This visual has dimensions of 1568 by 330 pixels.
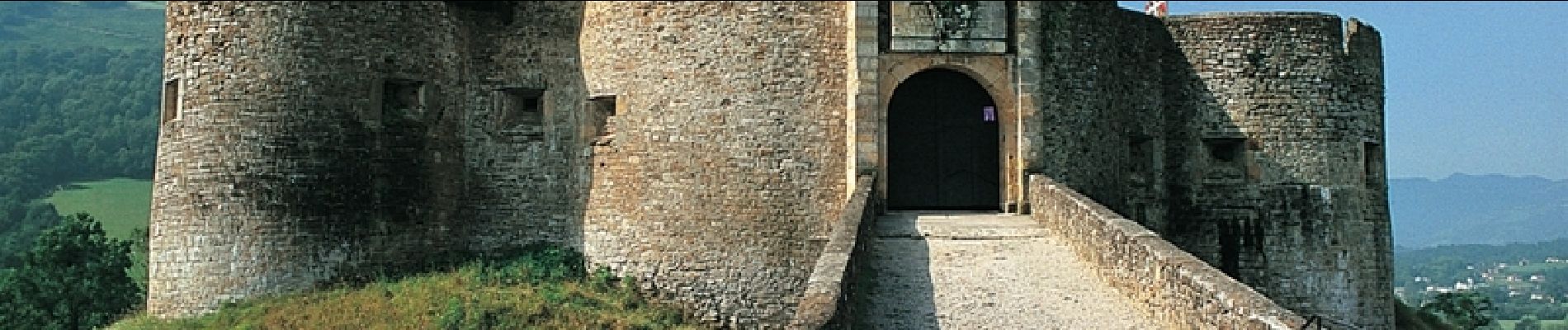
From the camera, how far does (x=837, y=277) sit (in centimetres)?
947

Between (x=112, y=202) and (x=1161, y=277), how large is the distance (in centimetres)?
5760

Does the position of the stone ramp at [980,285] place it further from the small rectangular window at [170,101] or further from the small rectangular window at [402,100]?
the small rectangular window at [170,101]

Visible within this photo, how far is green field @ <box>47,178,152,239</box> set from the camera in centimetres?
5331

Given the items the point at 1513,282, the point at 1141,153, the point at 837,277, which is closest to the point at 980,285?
the point at 837,277

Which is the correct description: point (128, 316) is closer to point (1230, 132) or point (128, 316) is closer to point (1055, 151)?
point (1055, 151)

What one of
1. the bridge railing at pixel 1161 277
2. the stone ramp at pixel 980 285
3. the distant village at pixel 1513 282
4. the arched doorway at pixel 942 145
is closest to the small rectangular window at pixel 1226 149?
the arched doorway at pixel 942 145

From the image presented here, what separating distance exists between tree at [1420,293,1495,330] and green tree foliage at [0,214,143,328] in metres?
29.5

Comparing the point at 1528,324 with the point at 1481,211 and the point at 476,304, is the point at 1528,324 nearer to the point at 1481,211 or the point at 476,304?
the point at 476,304

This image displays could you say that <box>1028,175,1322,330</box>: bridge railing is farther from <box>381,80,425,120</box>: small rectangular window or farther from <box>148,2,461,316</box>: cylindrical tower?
<box>148,2,461,316</box>: cylindrical tower

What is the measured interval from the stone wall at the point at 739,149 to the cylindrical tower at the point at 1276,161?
21.7 ft

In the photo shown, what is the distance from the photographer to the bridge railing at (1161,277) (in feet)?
27.1

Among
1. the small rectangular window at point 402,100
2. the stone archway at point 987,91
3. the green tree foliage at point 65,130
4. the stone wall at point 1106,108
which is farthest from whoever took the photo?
the green tree foliage at point 65,130

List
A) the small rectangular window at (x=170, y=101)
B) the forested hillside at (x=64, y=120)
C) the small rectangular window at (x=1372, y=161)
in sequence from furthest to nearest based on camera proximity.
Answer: the forested hillside at (x=64, y=120)
the small rectangular window at (x=1372, y=161)
the small rectangular window at (x=170, y=101)

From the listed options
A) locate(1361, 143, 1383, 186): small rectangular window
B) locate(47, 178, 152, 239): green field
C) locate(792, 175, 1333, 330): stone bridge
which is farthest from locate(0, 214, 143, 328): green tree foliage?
locate(47, 178, 152, 239): green field
